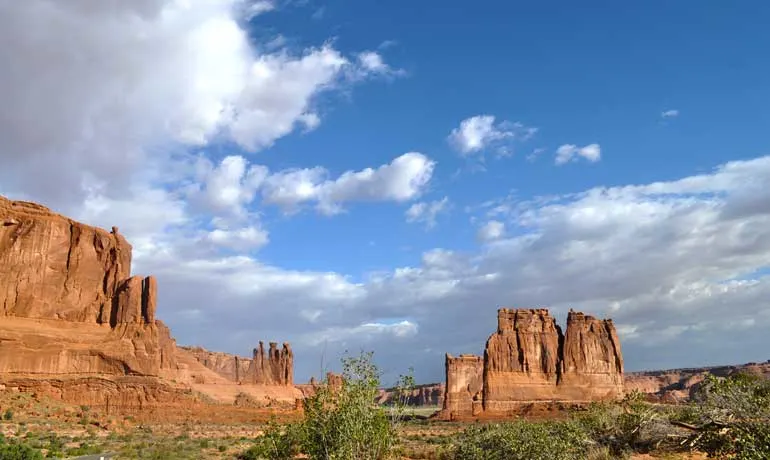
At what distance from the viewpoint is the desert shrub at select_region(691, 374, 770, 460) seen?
1455 centimetres

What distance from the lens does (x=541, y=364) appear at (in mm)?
102750

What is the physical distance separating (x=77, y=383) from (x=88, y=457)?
1193 inches

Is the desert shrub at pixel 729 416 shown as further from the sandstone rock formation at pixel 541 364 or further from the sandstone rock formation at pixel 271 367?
the sandstone rock formation at pixel 271 367

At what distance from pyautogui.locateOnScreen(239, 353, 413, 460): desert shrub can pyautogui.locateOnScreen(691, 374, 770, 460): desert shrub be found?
886cm

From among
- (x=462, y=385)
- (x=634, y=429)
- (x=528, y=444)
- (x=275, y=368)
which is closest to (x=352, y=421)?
(x=528, y=444)

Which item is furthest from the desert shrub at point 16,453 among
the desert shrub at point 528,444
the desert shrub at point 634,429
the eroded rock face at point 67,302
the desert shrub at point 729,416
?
the eroded rock face at point 67,302

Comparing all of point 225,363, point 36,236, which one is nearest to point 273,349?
point 225,363

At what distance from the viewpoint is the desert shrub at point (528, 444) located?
58.0ft

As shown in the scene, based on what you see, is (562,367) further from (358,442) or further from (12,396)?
(358,442)

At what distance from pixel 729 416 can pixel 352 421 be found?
36.1 ft

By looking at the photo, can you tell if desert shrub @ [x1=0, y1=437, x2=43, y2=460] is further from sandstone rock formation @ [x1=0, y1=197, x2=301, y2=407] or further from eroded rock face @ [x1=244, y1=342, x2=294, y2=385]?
eroded rock face @ [x1=244, y1=342, x2=294, y2=385]

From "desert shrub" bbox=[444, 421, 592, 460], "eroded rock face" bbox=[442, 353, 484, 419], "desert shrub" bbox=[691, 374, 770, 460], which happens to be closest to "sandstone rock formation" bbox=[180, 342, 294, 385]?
"eroded rock face" bbox=[442, 353, 484, 419]

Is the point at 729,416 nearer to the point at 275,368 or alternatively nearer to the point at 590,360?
the point at 590,360

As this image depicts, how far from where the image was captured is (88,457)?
3008 cm
